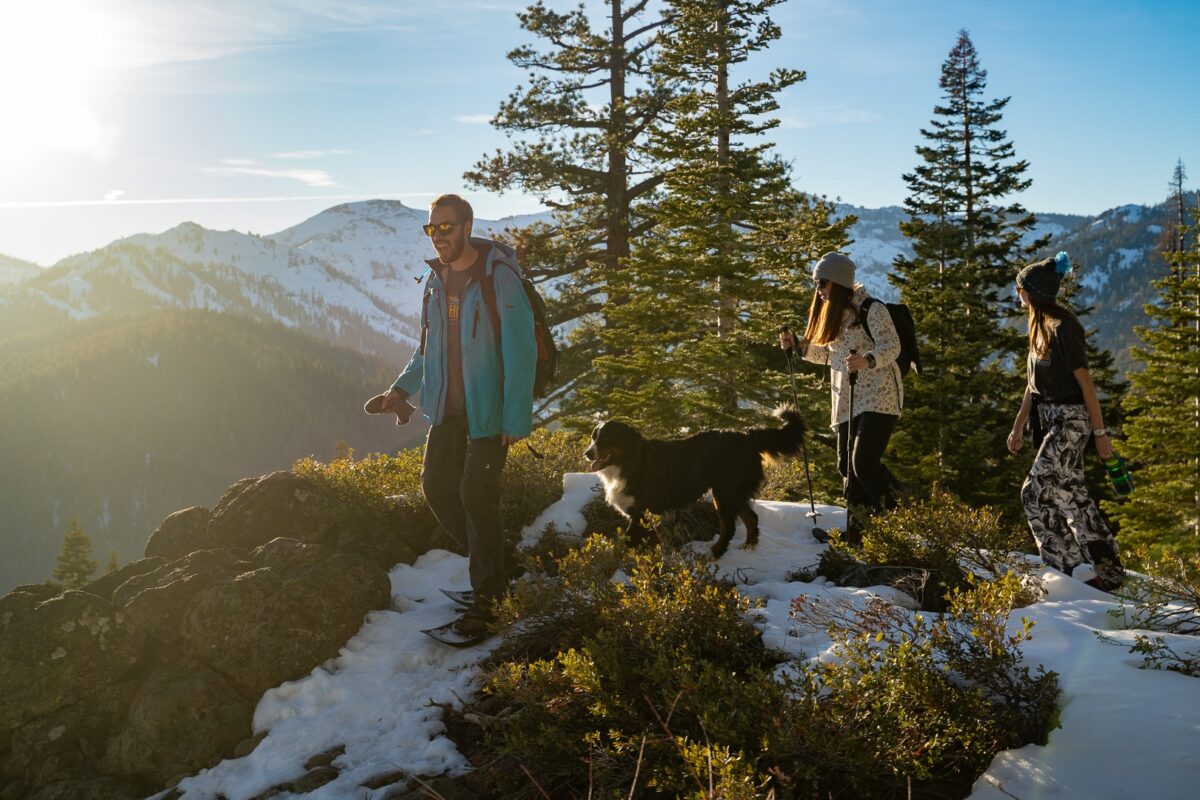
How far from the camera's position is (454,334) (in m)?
4.52

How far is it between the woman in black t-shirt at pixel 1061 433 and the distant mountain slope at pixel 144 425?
140 meters

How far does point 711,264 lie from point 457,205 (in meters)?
11.1

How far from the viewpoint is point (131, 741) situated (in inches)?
162

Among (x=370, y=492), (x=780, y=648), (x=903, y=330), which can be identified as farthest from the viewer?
(x=370, y=492)

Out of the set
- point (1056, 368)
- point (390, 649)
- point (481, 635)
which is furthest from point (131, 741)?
point (1056, 368)

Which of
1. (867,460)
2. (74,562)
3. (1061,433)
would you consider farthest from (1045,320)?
(74,562)

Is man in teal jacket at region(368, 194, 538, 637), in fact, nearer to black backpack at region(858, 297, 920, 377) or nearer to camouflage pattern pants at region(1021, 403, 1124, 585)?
black backpack at region(858, 297, 920, 377)

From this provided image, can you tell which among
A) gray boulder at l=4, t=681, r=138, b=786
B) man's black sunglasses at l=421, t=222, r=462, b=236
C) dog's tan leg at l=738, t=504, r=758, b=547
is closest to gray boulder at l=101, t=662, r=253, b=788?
gray boulder at l=4, t=681, r=138, b=786

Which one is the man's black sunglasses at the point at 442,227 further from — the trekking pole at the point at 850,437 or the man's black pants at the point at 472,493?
the trekking pole at the point at 850,437

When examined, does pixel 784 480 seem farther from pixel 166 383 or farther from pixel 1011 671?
pixel 166 383

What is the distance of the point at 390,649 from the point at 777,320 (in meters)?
12.4

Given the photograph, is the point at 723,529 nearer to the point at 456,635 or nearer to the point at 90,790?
the point at 456,635

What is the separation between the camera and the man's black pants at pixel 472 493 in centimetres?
441

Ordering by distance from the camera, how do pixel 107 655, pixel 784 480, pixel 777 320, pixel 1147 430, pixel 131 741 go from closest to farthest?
pixel 131 741
pixel 107 655
pixel 784 480
pixel 777 320
pixel 1147 430
